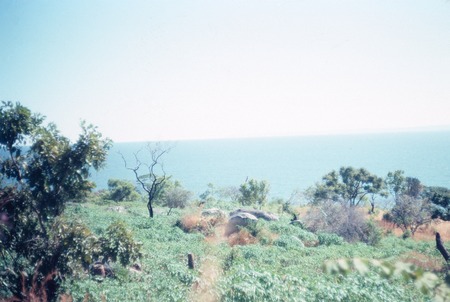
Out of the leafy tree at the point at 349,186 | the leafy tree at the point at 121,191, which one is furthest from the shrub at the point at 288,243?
the leafy tree at the point at 121,191

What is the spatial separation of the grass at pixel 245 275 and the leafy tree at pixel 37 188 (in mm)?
1129

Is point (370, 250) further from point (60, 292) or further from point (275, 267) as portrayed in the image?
point (60, 292)

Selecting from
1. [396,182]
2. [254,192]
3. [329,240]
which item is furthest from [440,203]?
[254,192]

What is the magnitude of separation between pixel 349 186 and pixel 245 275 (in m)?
40.3

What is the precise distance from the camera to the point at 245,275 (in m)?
8.94

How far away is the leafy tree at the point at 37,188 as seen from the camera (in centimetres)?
755

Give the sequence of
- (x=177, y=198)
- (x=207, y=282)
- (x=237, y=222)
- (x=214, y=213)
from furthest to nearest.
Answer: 1. (x=177, y=198)
2. (x=214, y=213)
3. (x=237, y=222)
4. (x=207, y=282)

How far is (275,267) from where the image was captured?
43.4 feet

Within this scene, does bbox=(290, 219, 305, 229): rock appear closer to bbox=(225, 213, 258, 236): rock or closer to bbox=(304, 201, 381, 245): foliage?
bbox=(304, 201, 381, 245): foliage

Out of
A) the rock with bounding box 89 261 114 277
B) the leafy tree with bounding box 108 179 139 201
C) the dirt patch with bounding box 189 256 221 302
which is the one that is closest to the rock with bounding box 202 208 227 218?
the dirt patch with bounding box 189 256 221 302

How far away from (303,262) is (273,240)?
20.2 feet

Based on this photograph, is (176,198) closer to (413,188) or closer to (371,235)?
(371,235)

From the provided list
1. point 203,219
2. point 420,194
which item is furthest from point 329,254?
point 420,194

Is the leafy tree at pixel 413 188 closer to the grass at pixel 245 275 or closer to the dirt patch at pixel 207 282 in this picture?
the grass at pixel 245 275
